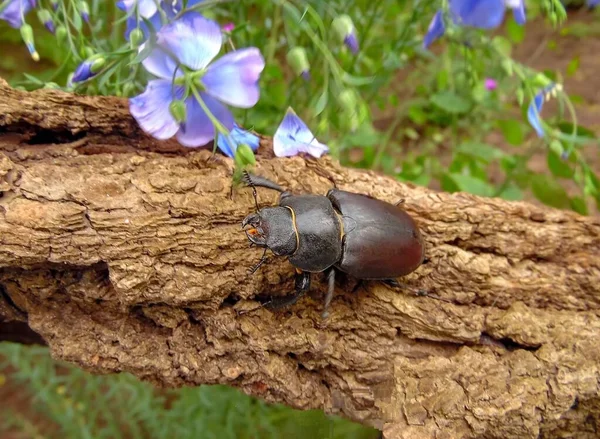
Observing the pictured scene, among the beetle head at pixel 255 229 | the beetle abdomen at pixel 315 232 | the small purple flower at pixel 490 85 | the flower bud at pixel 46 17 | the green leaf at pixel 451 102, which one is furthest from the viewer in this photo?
the small purple flower at pixel 490 85

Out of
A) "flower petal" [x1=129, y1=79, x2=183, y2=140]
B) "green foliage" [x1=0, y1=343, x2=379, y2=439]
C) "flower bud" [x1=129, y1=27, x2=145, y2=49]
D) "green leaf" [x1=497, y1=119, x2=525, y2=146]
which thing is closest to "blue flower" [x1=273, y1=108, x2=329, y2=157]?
"flower petal" [x1=129, y1=79, x2=183, y2=140]

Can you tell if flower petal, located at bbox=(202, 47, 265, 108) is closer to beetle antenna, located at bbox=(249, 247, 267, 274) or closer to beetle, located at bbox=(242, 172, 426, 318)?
beetle, located at bbox=(242, 172, 426, 318)

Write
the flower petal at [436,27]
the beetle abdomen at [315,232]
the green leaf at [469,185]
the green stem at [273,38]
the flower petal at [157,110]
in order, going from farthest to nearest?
the green leaf at [469,185]
the green stem at [273,38]
the flower petal at [436,27]
the beetle abdomen at [315,232]
the flower petal at [157,110]

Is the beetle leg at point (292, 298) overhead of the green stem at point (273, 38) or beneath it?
beneath

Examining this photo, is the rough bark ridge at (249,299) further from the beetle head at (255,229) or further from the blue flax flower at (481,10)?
the blue flax flower at (481,10)

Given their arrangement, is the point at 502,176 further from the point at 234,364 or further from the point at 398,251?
the point at 234,364

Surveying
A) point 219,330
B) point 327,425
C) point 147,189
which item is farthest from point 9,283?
point 327,425

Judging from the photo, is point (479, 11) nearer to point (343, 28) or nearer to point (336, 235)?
point (343, 28)

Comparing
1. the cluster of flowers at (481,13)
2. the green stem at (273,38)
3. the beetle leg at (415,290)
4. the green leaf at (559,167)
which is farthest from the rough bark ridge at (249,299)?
the green stem at (273,38)
